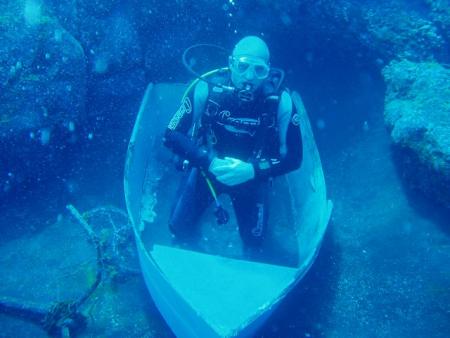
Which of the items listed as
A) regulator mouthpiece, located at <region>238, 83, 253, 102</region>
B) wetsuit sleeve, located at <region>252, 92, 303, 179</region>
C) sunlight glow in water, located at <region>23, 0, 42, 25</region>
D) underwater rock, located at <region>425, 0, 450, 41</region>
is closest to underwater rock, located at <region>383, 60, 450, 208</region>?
underwater rock, located at <region>425, 0, 450, 41</region>

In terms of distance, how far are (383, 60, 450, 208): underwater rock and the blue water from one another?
1.39ft

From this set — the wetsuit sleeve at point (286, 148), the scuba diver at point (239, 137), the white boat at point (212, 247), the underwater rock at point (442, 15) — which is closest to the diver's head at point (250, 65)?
the scuba diver at point (239, 137)

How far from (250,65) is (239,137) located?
0.82 m

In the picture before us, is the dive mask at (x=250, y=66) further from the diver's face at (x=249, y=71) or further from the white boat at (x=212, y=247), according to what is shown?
the white boat at (x=212, y=247)

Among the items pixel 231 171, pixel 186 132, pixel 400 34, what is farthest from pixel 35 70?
pixel 400 34

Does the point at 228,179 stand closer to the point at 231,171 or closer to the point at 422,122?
the point at 231,171

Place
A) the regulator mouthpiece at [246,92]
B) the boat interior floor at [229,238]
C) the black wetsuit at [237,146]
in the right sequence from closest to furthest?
the regulator mouthpiece at [246,92] < the black wetsuit at [237,146] < the boat interior floor at [229,238]

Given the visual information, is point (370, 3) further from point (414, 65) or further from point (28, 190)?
point (28, 190)

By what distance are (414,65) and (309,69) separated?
1.95 meters

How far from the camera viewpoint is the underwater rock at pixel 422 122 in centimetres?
416

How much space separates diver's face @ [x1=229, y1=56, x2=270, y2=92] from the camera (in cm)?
369

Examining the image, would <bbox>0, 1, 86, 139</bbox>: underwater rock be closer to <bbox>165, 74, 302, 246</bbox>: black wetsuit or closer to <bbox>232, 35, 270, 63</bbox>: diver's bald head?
<bbox>165, 74, 302, 246</bbox>: black wetsuit

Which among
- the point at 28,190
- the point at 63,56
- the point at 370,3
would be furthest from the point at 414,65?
the point at 28,190

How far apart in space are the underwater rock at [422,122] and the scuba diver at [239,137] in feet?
5.19
